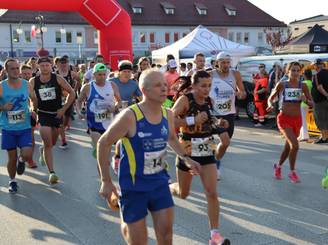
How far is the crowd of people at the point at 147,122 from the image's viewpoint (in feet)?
11.5

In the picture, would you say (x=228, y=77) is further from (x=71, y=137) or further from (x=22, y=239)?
(x=71, y=137)

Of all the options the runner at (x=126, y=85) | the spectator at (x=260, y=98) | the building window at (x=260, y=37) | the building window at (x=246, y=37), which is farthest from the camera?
the building window at (x=260, y=37)

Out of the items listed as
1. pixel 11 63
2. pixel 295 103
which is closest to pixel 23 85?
pixel 11 63

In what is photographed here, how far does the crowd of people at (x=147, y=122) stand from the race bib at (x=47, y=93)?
15 millimetres

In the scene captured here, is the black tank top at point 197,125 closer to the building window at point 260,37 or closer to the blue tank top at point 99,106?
the blue tank top at point 99,106

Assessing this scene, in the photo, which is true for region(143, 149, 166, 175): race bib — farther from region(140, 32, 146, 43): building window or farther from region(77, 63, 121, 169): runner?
region(140, 32, 146, 43): building window

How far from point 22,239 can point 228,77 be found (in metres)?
3.52

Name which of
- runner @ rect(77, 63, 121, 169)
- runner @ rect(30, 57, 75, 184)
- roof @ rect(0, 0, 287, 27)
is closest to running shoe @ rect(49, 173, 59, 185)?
runner @ rect(30, 57, 75, 184)

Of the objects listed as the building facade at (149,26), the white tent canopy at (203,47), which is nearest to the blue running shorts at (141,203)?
the white tent canopy at (203,47)

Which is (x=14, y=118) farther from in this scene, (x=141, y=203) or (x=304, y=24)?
(x=304, y=24)

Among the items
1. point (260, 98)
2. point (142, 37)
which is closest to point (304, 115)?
point (260, 98)

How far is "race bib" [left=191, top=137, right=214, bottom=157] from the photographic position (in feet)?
15.5

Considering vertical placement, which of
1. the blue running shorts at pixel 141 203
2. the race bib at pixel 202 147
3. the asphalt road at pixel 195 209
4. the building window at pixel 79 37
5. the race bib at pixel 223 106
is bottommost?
the asphalt road at pixel 195 209

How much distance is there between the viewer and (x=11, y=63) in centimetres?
668
